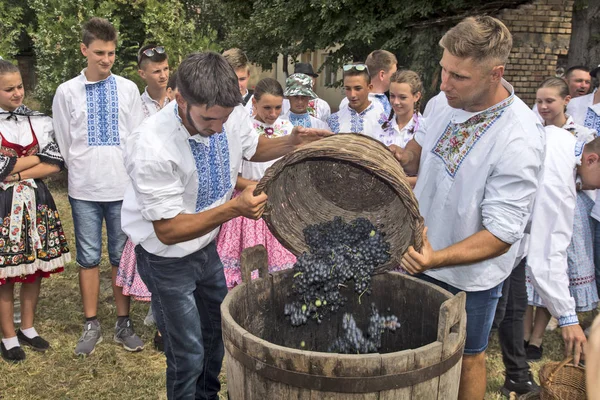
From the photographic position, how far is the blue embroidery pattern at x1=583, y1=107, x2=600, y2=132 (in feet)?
17.4

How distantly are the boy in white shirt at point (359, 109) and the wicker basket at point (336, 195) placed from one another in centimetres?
206

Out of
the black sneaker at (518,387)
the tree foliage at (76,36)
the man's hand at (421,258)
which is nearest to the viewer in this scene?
the man's hand at (421,258)

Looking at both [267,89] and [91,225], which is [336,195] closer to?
[267,89]

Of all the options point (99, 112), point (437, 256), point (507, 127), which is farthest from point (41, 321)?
point (507, 127)

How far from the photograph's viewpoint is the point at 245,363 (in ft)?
7.45

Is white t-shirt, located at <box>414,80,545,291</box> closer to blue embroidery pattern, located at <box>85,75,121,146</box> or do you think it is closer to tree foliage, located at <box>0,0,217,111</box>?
blue embroidery pattern, located at <box>85,75,121,146</box>

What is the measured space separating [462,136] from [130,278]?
9.57ft

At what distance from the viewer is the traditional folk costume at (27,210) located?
411 cm

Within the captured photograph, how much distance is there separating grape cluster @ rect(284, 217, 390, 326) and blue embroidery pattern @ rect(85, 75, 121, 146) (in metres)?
2.29

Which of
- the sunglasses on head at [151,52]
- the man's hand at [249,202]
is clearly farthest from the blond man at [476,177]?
the sunglasses on head at [151,52]

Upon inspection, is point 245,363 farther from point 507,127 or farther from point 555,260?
point 555,260

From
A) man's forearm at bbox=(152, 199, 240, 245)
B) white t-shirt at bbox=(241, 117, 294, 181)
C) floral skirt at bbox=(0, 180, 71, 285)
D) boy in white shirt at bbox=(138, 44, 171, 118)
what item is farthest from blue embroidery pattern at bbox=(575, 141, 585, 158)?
floral skirt at bbox=(0, 180, 71, 285)

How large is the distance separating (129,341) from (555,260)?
3.20 m

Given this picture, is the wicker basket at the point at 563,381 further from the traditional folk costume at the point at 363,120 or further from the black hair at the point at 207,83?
the traditional folk costume at the point at 363,120
